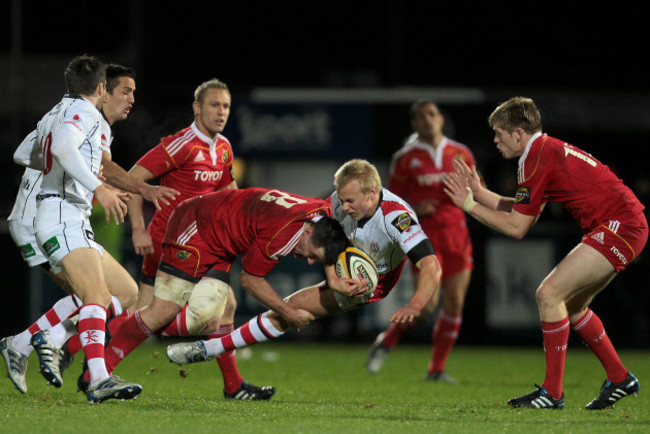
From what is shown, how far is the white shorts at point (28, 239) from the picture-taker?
22.6 ft

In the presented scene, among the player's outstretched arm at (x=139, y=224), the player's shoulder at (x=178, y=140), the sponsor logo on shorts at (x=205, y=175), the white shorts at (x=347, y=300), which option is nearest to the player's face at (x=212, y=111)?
the player's shoulder at (x=178, y=140)

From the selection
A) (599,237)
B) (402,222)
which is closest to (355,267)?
(402,222)

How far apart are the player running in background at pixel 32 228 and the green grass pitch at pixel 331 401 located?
0.30 metres

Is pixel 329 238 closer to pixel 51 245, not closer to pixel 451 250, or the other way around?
pixel 51 245

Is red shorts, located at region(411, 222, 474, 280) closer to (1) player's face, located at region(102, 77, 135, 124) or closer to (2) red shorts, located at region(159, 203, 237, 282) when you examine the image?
(2) red shorts, located at region(159, 203, 237, 282)

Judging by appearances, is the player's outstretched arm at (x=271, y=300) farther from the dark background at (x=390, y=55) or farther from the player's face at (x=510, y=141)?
the dark background at (x=390, y=55)

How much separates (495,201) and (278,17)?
43.2 ft

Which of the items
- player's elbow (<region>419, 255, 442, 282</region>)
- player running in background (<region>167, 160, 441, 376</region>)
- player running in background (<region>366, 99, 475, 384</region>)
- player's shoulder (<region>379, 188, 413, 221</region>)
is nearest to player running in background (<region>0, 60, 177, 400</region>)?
player running in background (<region>167, 160, 441, 376</region>)

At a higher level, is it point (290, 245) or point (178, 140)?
point (178, 140)

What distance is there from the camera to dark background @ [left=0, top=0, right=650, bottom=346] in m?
15.3

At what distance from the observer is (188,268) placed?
676 cm

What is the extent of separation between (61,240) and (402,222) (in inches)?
80.4

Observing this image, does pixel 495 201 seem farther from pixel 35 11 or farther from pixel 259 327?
pixel 35 11

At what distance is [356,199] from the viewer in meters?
6.50
